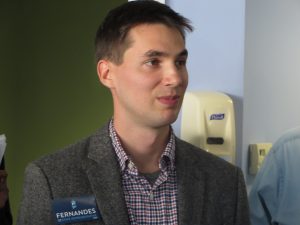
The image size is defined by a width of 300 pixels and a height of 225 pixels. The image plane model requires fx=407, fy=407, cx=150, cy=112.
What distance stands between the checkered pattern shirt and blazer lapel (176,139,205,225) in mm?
23

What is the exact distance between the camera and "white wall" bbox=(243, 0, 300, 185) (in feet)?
4.83

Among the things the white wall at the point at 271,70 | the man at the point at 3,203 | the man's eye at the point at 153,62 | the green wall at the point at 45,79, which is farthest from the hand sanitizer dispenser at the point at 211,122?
the green wall at the point at 45,79

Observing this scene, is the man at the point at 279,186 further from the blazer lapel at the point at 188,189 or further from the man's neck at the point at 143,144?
the man's neck at the point at 143,144

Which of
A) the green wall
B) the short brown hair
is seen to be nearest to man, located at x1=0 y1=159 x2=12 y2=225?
the short brown hair

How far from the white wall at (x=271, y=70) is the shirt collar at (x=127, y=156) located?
41 centimetres

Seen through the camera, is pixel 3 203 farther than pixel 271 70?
Yes

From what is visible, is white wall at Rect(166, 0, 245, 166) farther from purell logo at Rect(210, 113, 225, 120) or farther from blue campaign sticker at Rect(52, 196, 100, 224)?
blue campaign sticker at Rect(52, 196, 100, 224)

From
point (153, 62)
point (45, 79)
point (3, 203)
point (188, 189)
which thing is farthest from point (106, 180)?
point (45, 79)

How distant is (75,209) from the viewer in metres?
1.03

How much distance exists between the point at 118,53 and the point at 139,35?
0.24 ft

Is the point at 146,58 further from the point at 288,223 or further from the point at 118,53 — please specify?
the point at 288,223

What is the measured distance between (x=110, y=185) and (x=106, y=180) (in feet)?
0.06

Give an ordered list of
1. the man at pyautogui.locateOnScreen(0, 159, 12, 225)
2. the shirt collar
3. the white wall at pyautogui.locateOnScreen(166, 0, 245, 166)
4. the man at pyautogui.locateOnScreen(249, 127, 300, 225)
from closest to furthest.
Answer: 1. the shirt collar
2. the man at pyautogui.locateOnScreen(249, 127, 300, 225)
3. the white wall at pyautogui.locateOnScreen(166, 0, 245, 166)
4. the man at pyautogui.locateOnScreen(0, 159, 12, 225)

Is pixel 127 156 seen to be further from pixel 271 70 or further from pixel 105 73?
pixel 271 70
